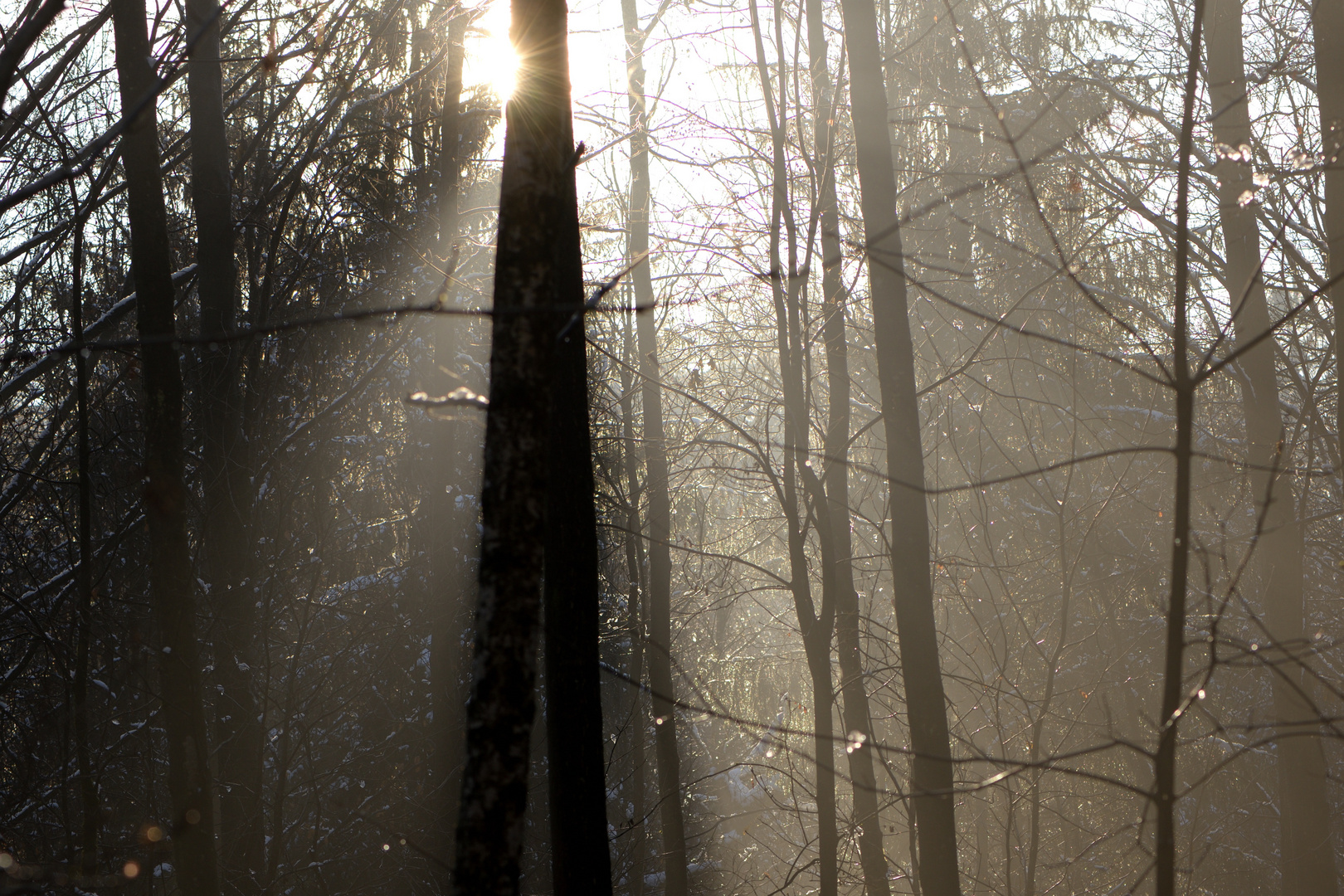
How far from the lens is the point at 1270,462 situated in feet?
25.1

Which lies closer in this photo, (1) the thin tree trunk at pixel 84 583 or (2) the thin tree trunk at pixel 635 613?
(1) the thin tree trunk at pixel 84 583

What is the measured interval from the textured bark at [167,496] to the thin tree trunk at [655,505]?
4.44 m

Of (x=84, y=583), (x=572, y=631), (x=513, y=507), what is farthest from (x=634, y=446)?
(x=513, y=507)

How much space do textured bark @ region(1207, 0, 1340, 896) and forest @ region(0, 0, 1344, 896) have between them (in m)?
0.05

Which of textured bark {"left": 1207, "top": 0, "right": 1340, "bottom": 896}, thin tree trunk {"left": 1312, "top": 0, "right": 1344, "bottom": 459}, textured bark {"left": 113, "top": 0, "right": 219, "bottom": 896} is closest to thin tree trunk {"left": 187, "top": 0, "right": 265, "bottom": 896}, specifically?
textured bark {"left": 113, "top": 0, "right": 219, "bottom": 896}

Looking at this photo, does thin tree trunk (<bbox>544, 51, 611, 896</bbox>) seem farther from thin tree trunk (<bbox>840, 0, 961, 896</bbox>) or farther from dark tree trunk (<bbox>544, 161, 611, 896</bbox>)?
thin tree trunk (<bbox>840, 0, 961, 896</bbox>)

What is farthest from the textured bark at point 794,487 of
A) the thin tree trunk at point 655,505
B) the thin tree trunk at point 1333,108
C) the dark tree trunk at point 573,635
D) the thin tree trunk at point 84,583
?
the thin tree trunk at point 84,583

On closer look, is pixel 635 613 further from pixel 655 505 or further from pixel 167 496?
pixel 167 496

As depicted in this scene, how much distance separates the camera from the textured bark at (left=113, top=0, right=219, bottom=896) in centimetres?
→ 611

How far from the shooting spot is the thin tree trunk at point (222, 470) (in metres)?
8.69

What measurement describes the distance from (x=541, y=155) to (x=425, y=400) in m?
1.28

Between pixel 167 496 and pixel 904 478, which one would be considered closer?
pixel 904 478

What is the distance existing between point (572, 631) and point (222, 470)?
5.78 metres

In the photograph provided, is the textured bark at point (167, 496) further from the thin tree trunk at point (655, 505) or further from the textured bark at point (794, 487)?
the textured bark at point (794, 487)
